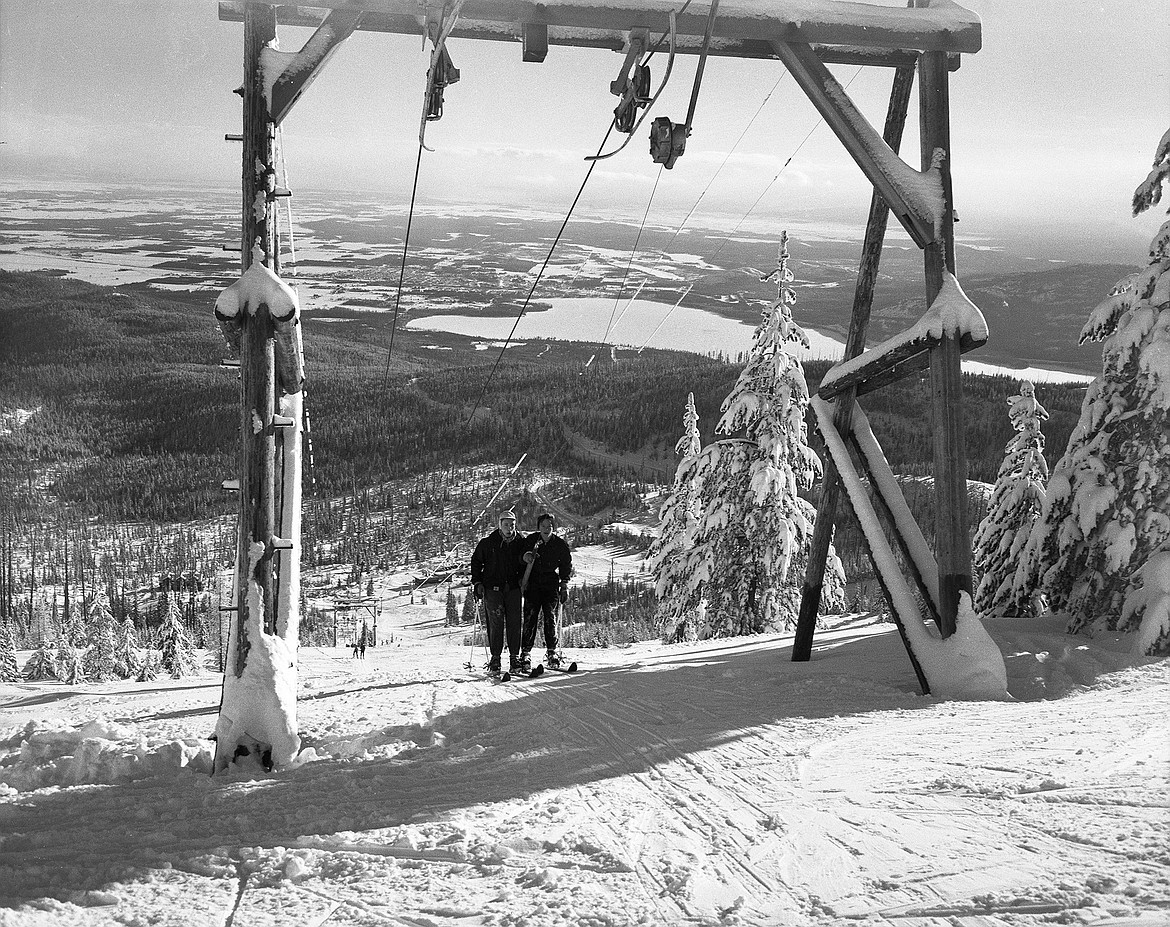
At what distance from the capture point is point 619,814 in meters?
4.16

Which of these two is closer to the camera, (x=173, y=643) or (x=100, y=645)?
(x=100, y=645)

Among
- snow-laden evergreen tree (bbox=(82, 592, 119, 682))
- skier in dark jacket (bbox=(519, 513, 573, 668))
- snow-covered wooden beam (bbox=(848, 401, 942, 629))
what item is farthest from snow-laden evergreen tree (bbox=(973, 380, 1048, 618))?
snow-laden evergreen tree (bbox=(82, 592, 119, 682))

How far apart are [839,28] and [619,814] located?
5800 mm

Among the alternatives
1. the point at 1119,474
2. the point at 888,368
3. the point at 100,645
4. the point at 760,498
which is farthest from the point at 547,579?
the point at 100,645

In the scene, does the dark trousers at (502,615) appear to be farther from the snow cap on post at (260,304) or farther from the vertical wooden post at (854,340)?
the snow cap on post at (260,304)

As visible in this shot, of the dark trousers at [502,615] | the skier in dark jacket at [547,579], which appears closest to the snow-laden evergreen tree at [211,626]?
the skier in dark jacket at [547,579]

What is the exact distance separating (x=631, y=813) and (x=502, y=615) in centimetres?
519

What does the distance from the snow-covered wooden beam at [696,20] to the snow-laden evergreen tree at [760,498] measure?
13420 mm

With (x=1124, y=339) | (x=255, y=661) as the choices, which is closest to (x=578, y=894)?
(x=255, y=661)

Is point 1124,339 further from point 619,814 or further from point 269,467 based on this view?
point 269,467

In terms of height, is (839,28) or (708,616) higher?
(839,28)

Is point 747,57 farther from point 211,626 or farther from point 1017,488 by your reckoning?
point 211,626

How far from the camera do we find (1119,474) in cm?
832

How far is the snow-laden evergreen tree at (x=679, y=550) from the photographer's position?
2330 cm
